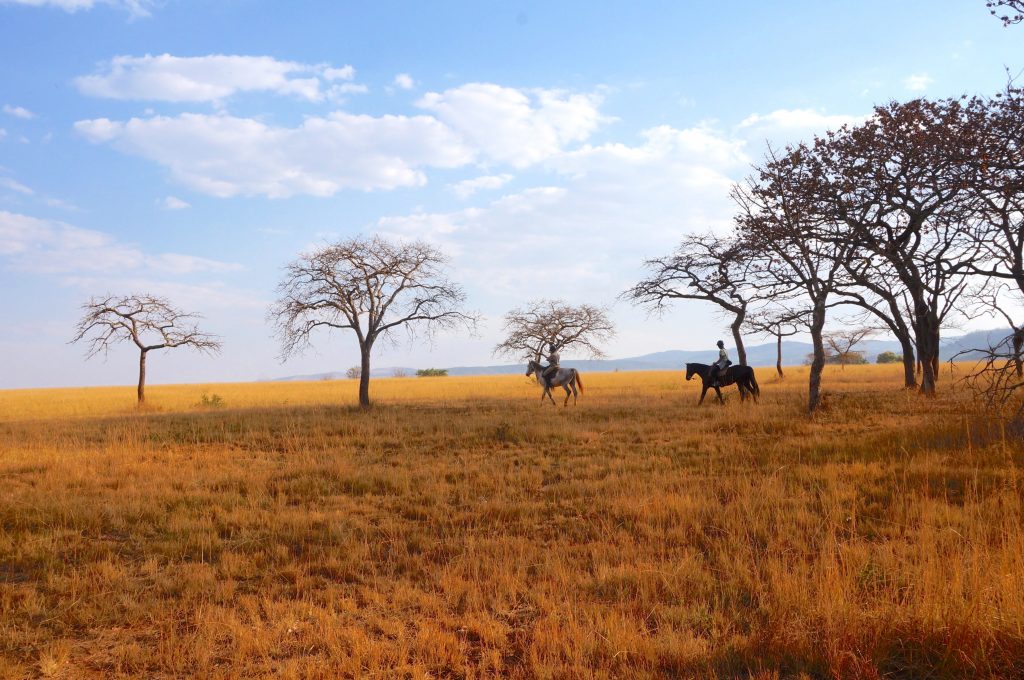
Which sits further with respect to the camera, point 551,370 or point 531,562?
point 551,370

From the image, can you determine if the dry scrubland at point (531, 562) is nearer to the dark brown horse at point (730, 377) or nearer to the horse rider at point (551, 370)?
the dark brown horse at point (730, 377)

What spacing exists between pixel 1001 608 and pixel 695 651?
2.22 m

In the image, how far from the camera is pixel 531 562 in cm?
651

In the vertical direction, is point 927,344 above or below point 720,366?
above

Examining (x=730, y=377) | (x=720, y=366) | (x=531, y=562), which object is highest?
(x=720, y=366)

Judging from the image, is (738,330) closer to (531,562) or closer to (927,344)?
(927,344)

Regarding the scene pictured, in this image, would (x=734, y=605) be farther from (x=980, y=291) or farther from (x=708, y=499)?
(x=980, y=291)

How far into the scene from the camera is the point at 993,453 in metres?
10.3

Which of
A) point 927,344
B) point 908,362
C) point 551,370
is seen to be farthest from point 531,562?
point 908,362

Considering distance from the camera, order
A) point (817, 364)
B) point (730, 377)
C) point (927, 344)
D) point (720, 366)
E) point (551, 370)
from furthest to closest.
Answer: point (551, 370)
point (927, 344)
point (730, 377)
point (720, 366)
point (817, 364)

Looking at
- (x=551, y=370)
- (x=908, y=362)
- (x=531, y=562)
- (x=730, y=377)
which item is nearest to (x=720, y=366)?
(x=730, y=377)

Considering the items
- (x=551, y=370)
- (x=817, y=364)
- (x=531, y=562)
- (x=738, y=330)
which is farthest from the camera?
(x=738, y=330)

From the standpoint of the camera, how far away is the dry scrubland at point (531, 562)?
438 cm

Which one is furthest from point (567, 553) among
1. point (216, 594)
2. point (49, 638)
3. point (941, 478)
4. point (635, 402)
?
point (635, 402)
